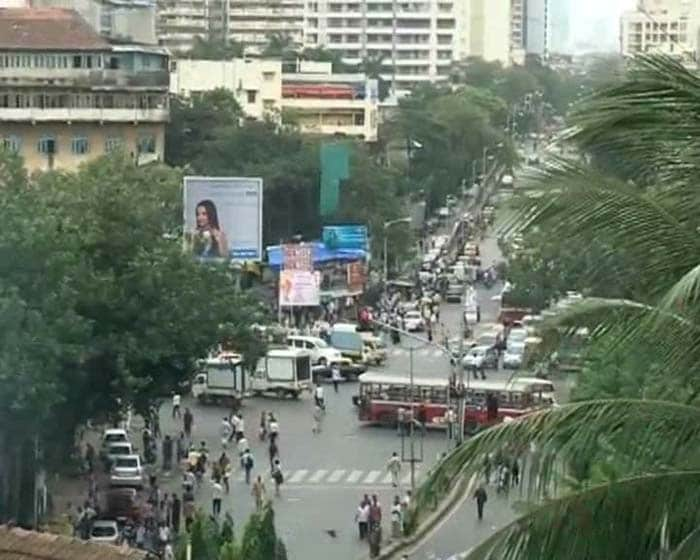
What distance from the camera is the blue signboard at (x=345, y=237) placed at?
125 ft

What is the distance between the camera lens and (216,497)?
19688 mm

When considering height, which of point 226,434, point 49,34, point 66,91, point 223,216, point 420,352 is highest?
point 49,34

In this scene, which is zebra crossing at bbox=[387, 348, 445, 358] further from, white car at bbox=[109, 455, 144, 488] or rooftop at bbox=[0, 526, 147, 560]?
rooftop at bbox=[0, 526, 147, 560]

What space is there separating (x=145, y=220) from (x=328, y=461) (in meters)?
3.52

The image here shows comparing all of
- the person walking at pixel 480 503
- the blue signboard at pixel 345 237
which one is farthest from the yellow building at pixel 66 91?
the person walking at pixel 480 503

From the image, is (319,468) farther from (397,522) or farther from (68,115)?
(68,115)

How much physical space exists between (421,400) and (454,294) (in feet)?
54.4

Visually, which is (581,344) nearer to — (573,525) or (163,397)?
(573,525)

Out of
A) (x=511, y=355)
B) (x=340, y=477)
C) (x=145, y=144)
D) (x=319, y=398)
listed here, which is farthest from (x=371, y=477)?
(x=145, y=144)

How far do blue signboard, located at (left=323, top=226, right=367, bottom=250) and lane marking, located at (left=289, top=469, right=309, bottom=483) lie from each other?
53.4 ft

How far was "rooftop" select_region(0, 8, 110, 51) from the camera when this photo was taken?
37000 millimetres

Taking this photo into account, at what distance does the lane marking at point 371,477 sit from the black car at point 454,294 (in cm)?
1880

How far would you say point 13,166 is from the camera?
2148cm

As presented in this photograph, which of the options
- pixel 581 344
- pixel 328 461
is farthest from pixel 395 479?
pixel 581 344
